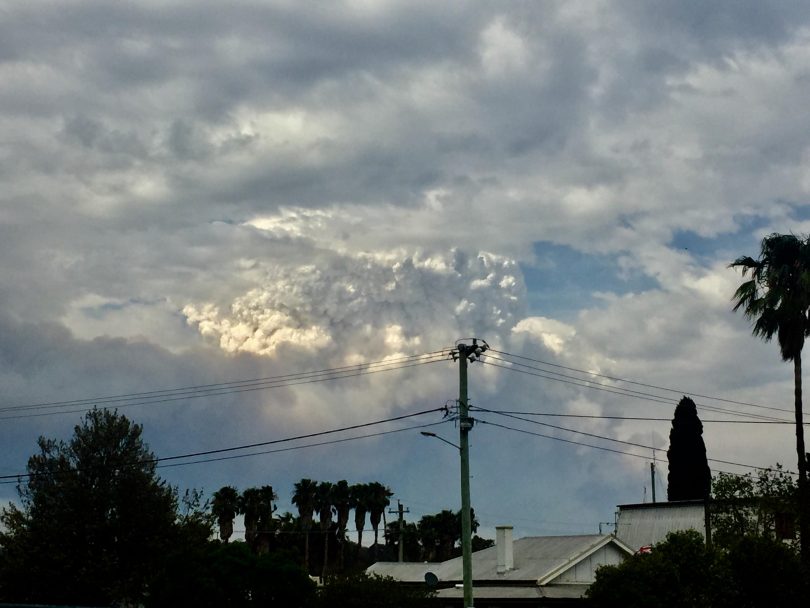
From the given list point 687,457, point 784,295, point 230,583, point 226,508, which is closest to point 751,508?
point 784,295

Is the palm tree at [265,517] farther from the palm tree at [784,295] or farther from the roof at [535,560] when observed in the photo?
the palm tree at [784,295]

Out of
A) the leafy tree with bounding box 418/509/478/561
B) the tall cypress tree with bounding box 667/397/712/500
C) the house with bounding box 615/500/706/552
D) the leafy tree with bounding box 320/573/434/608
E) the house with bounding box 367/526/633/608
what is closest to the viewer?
the leafy tree with bounding box 320/573/434/608

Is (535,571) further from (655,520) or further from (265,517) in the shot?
(265,517)

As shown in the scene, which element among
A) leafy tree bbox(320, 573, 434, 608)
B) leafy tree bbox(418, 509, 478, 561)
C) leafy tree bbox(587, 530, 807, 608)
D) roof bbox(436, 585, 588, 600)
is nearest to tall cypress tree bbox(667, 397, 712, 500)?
leafy tree bbox(418, 509, 478, 561)

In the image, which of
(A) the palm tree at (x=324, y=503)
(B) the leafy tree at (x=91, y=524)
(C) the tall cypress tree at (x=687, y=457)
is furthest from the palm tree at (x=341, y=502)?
(B) the leafy tree at (x=91, y=524)

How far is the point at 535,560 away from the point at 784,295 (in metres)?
17.7

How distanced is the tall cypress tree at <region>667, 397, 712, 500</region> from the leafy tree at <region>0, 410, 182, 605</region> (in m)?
58.4

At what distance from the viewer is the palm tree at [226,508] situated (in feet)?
339

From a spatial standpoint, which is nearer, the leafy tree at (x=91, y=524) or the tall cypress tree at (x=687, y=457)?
the leafy tree at (x=91, y=524)

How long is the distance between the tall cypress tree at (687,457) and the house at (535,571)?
42.9 metres

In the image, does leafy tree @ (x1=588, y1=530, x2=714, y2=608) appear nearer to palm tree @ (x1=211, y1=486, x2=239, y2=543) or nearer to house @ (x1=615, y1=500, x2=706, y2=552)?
house @ (x1=615, y1=500, x2=706, y2=552)

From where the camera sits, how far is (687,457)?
323 feet

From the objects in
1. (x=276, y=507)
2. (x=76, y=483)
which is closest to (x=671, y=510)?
(x=76, y=483)

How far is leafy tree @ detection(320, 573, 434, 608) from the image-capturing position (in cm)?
3891
